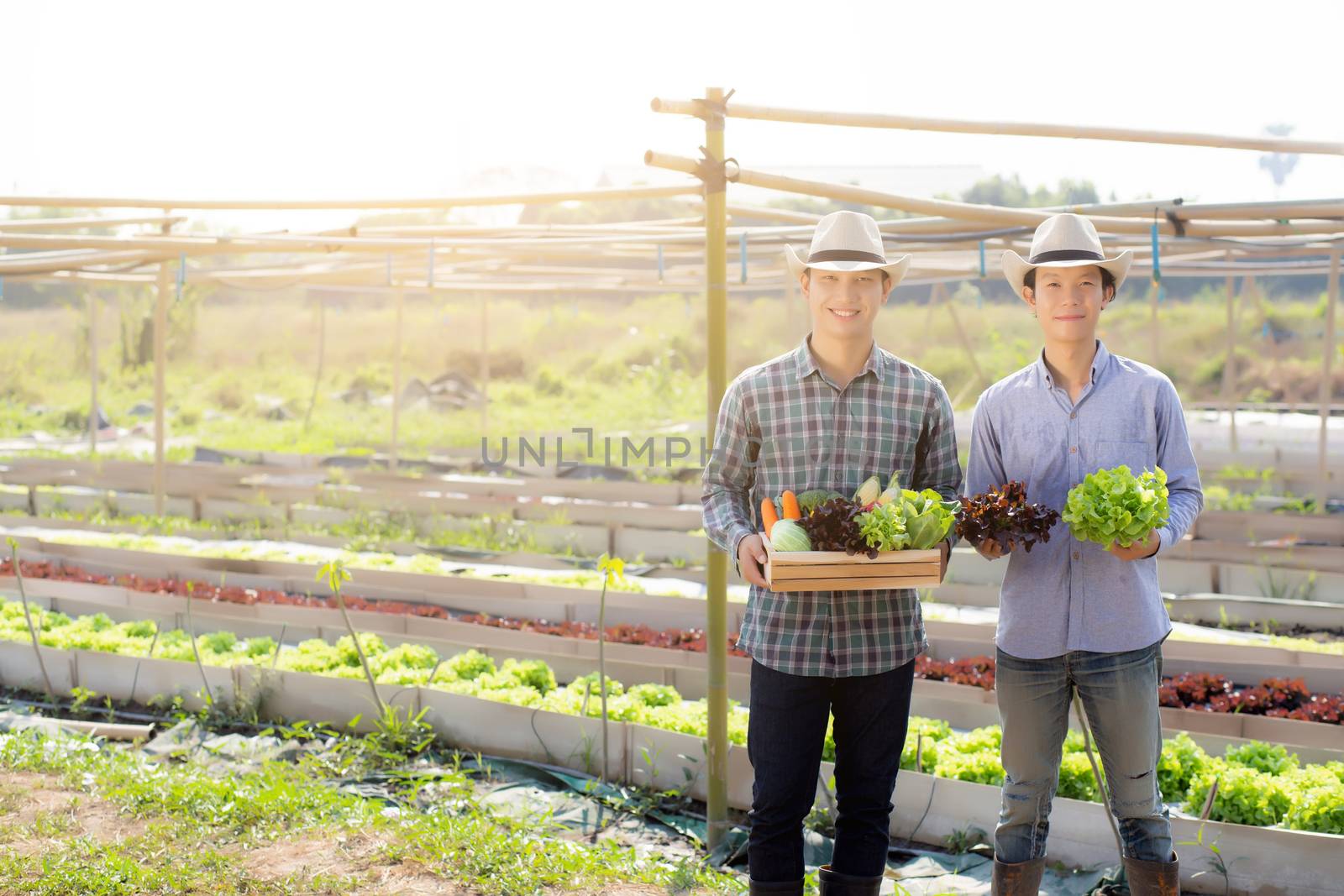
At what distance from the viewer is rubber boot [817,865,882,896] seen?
2609mm

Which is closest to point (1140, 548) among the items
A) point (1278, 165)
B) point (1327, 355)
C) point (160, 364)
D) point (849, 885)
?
point (849, 885)

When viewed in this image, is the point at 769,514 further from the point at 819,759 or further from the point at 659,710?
the point at 659,710

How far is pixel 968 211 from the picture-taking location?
14.8 feet

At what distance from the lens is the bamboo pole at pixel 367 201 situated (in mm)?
4439

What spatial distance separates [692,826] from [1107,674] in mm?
1787

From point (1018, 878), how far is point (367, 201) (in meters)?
3.54

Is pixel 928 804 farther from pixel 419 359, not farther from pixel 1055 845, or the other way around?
pixel 419 359

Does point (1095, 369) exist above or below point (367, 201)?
below

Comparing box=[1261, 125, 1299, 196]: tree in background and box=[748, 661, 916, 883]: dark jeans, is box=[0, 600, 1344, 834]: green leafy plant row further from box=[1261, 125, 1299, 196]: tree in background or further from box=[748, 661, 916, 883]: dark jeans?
box=[1261, 125, 1299, 196]: tree in background

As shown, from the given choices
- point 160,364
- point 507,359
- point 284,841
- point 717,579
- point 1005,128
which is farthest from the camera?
point 507,359

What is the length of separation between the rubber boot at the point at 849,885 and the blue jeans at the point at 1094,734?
29 centimetres

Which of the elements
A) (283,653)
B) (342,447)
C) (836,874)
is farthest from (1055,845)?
(342,447)

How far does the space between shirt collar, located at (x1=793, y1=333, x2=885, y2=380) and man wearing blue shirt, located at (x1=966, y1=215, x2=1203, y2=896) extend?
26cm

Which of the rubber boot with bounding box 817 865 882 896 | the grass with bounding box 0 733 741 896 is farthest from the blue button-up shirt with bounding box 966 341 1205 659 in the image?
the grass with bounding box 0 733 741 896
